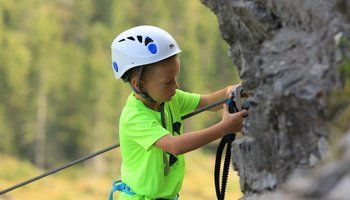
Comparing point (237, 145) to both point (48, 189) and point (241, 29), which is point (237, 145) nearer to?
point (241, 29)

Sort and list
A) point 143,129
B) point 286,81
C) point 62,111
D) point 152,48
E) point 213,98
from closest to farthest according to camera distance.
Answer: point 286,81 → point 143,129 → point 152,48 → point 213,98 → point 62,111

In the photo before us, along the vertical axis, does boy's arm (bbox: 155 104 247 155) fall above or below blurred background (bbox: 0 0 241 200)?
above

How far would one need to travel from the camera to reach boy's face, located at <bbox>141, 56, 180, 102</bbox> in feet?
18.0

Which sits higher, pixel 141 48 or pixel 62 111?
pixel 141 48

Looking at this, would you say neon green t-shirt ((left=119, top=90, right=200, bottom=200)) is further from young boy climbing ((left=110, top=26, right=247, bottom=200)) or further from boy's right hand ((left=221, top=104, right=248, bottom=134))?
boy's right hand ((left=221, top=104, right=248, bottom=134))

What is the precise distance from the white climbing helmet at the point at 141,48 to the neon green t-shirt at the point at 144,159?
1.07 ft

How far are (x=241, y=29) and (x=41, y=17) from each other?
79550 millimetres

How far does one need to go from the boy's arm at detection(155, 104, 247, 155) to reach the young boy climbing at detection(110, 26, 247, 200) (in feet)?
0.61

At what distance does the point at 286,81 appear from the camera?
4.08m

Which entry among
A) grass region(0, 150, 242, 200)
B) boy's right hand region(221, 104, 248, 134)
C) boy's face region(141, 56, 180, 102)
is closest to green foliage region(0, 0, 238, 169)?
grass region(0, 150, 242, 200)

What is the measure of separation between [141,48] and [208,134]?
1.03 m

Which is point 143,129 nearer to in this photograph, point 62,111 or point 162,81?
point 162,81

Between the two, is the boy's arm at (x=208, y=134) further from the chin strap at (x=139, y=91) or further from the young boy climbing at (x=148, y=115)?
the chin strap at (x=139, y=91)

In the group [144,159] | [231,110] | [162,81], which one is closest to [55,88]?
[144,159]
